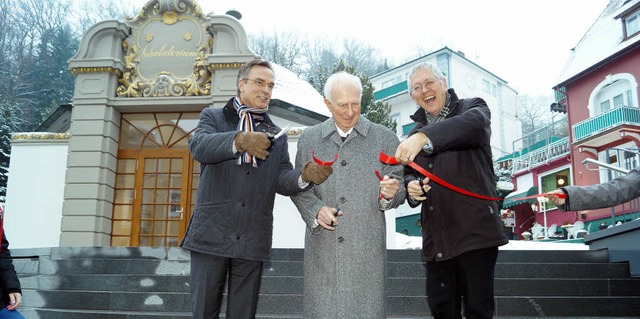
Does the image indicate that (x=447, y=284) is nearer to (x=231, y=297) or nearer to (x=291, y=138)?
(x=231, y=297)

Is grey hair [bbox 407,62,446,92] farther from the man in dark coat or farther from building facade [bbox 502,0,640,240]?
building facade [bbox 502,0,640,240]

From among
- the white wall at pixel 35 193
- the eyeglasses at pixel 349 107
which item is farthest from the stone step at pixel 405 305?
the white wall at pixel 35 193

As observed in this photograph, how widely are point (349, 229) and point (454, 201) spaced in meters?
0.61

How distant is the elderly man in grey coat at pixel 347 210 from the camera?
2.45m

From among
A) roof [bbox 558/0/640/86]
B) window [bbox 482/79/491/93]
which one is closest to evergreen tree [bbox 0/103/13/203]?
roof [bbox 558/0/640/86]

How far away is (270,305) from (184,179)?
211 inches

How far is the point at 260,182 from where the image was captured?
2.80 meters

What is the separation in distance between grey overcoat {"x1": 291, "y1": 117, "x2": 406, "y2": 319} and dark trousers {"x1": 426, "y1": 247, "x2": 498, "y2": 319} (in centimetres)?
38

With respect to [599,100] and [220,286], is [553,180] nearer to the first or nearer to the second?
[599,100]

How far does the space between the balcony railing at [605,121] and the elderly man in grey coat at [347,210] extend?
1890cm

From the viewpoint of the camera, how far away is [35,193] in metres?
9.57

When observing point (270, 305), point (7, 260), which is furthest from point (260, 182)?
point (270, 305)

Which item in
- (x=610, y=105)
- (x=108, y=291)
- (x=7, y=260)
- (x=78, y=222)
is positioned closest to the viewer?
(x=7, y=260)

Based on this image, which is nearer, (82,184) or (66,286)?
(66,286)
